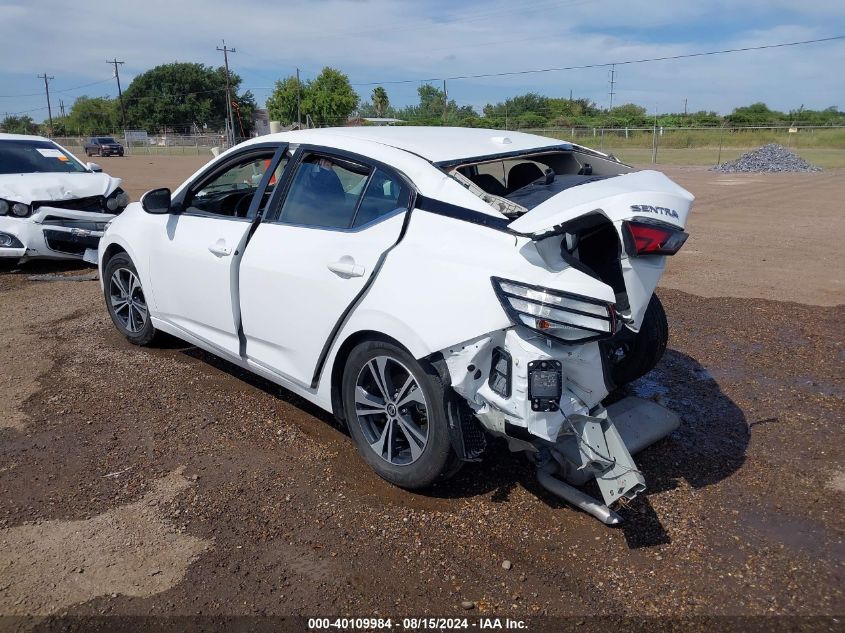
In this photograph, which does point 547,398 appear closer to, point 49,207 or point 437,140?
point 437,140

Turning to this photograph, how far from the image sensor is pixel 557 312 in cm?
289

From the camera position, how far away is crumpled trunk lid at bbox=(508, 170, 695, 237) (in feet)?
9.60

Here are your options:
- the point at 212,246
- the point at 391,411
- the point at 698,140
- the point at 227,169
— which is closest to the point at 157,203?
the point at 227,169

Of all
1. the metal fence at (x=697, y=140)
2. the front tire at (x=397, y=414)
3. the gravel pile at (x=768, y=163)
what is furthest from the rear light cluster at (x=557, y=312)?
the metal fence at (x=697, y=140)

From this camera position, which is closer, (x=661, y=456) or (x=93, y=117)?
(x=661, y=456)

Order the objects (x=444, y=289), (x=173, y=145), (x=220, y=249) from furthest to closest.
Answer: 1. (x=173, y=145)
2. (x=220, y=249)
3. (x=444, y=289)

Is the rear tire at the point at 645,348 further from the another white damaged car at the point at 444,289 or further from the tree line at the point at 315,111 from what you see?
the tree line at the point at 315,111

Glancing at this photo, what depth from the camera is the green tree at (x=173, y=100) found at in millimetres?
86938

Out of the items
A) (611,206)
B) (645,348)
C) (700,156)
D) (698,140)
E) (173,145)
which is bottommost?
(645,348)

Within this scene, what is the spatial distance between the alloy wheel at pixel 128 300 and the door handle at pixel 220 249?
1.33 meters

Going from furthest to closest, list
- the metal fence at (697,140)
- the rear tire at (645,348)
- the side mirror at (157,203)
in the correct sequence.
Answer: the metal fence at (697,140), the side mirror at (157,203), the rear tire at (645,348)

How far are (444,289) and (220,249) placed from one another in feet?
6.09

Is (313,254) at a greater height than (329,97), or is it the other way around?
(329,97)

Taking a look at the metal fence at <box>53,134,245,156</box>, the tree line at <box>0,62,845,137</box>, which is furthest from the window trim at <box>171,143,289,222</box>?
the metal fence at <box>53,134,245,156</box>
